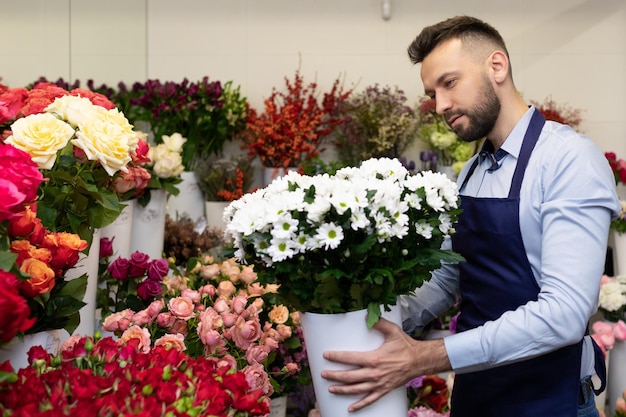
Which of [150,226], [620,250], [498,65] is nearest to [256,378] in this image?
[498,65]

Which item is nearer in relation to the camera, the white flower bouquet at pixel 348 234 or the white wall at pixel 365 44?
the white flower bouquet at pixel 348 234

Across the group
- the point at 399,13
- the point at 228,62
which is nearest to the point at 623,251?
the point at 399,13

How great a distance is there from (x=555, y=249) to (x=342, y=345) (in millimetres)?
487

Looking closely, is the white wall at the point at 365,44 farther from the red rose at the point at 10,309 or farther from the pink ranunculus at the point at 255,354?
the red rose at the point at 10,309

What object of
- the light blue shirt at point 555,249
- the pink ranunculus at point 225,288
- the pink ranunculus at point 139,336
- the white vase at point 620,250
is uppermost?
the light blue shirt at point 555,249

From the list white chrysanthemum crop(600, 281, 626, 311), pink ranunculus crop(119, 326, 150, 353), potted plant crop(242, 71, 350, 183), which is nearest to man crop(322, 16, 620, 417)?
pink ranunculus crop(119, 326, 150, 353)

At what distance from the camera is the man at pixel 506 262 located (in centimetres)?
147

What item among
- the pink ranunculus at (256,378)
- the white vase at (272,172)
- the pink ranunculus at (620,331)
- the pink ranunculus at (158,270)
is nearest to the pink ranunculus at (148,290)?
the pink ranunculus at (158,270)

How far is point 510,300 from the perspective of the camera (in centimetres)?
171

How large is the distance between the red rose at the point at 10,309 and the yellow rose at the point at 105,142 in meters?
0.57

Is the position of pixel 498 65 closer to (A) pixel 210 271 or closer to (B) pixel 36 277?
(A) pixel 210 271

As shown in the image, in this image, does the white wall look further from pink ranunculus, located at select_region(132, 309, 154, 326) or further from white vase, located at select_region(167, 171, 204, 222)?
pink ranunculus, located at select_region(132, 309, 154, 326)

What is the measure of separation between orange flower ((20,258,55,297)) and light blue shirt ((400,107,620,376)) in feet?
2.50

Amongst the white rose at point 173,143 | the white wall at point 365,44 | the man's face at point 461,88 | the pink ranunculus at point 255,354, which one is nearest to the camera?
the pink ranunculus at point 255,354
